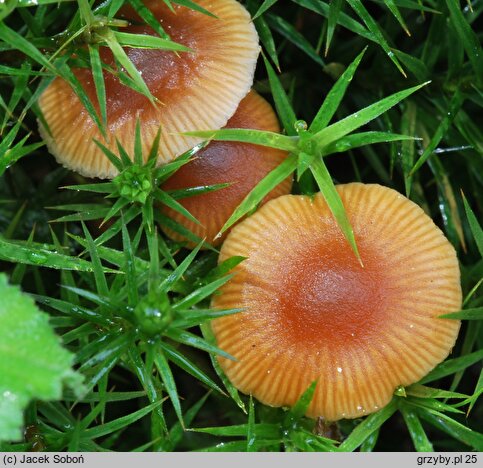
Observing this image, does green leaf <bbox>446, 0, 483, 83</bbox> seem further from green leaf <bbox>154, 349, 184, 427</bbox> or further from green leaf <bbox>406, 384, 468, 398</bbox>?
green leaf <bbox>154, 349, 184, 427</bbox>

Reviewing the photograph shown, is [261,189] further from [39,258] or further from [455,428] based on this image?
[455,428]

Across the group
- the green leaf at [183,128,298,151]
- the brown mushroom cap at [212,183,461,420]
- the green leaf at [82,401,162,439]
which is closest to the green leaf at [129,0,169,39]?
the green leaf at [183,128,298,151]

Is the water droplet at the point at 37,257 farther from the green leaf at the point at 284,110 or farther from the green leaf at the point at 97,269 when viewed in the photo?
the green leaf at the point at 284,110

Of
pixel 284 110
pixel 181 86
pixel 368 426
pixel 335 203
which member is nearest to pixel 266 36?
pixel 284 110

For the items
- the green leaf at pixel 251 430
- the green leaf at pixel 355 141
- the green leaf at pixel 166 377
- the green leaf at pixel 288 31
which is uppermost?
the green leaf at pixel 288 31

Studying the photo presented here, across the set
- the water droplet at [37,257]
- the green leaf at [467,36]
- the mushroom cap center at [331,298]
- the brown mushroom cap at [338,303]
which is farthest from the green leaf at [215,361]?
the green leaf at [467,36]

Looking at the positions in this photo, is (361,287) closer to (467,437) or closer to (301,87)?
(467,437)

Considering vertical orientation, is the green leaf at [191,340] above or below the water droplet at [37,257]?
below
